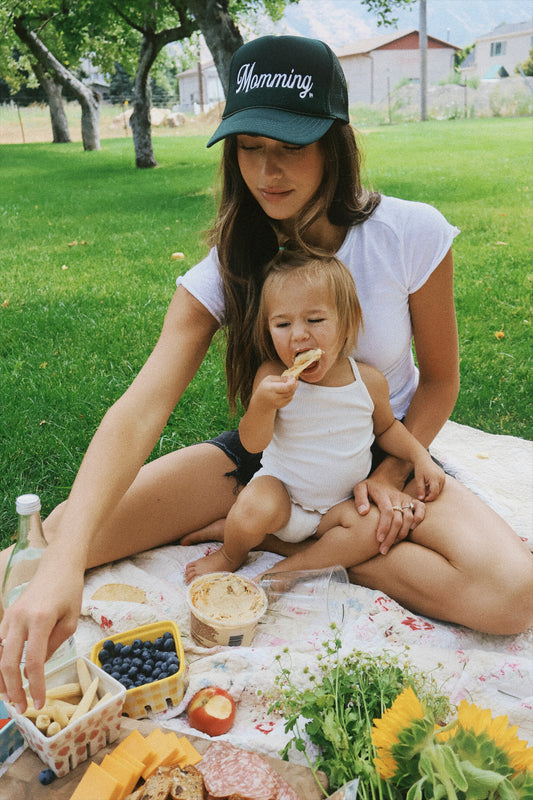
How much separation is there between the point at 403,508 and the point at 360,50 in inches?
2242

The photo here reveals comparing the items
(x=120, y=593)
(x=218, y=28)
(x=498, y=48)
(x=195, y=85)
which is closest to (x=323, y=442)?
(x=120, y=593)

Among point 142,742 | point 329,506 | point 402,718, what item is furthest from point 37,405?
point 402,718

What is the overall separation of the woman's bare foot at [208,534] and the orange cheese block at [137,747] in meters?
1.11

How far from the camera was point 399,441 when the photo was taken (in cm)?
227

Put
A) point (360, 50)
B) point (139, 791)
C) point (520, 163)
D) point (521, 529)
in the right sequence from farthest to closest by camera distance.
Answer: point (360, 50)
point (520, 163)
point (521, 529)
point (139, 791)

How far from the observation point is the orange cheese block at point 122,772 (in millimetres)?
1365

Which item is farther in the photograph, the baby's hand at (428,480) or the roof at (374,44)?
the roof at (374,44)

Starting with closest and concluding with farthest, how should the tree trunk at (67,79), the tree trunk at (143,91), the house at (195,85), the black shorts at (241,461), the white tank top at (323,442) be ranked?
the white tank top at (323,442) < the black shorts at (241,461) < the tree trunk at (143,91) < the tree trunk at (67,79) < the house at (195,85)

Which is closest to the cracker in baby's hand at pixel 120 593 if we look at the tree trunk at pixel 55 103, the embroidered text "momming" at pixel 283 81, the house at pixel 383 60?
the embroidered text "momming" at pixel 283 81

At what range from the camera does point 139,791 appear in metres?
1.34

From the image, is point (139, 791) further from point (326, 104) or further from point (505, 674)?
point (326, 104)

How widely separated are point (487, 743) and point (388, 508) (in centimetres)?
103

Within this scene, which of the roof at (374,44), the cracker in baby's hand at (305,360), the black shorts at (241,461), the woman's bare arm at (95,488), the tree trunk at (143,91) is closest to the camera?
the woman's bare arm at (95,488)

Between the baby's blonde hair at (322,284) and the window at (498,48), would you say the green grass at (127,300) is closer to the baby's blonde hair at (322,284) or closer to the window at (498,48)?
the baby's blonde hair at (322,284)
